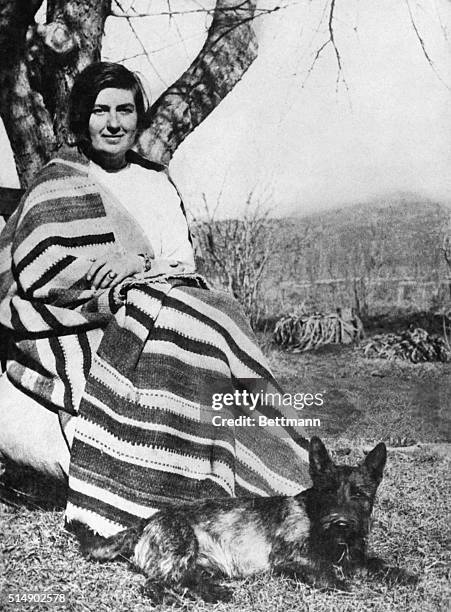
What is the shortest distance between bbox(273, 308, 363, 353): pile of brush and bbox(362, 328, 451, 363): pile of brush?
96 mm

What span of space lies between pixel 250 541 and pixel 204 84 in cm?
181

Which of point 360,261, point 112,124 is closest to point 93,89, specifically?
point 112,124

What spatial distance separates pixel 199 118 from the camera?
3205mm

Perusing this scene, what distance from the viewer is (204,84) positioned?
318cm

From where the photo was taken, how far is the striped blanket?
2730 millimetres

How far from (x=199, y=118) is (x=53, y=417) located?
4.43 ft

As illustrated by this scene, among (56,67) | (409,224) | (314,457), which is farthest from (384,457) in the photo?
(56,67)

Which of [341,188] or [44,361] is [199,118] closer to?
[341,188]

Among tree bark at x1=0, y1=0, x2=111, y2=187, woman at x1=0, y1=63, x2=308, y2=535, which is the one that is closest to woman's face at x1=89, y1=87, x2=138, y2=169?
woman at x1=0, y1=63, x2=308, y2=535

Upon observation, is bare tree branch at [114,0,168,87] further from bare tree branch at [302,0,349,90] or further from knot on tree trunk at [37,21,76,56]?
bare tree branch at [302,0,349,90]

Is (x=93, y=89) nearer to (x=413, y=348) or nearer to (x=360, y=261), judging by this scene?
(x=360, y=261)

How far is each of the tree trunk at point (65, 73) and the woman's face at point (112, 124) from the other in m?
0.16

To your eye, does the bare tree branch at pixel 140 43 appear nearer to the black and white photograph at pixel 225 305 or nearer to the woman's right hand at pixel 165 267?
the black and white photograph at pixel 225 305

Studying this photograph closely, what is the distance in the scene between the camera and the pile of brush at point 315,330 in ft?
10.3
